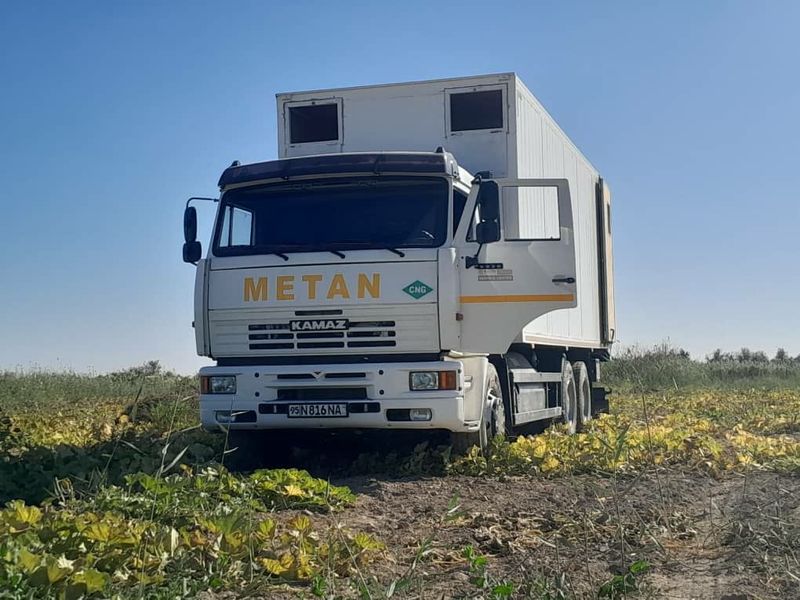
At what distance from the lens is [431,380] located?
26.6ft

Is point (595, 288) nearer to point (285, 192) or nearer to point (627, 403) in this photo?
point (627, 403)

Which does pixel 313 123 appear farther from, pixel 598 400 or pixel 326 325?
pixel 598 400

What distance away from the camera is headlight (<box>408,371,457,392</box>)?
8.09m

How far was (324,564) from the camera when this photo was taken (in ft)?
15.1

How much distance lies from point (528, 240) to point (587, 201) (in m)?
6.42

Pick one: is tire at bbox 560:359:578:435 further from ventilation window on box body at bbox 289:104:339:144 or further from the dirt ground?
the dirt ground

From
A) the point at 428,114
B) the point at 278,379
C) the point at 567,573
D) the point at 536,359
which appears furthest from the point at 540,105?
the point at 567,573

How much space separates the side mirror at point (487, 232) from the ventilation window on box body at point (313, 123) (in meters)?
2.91

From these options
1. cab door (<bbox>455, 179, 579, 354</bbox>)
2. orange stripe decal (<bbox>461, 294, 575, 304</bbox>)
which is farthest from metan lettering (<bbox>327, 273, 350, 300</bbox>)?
orange stripe decal (<bbox>461, 294, 575, 304</bbox>)

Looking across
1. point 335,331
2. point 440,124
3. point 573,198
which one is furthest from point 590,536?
point 573,198

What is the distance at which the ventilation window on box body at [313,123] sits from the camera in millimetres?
10609

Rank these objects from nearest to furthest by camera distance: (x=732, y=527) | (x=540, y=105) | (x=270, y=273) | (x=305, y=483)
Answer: (x=732, y=527)
(x=305, y=483)
(x=270, y=273)
(x=540, y=105)

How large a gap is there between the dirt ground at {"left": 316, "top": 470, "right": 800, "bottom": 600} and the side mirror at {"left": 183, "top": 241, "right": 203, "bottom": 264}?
315 cm

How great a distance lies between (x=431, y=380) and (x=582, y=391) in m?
6.79
